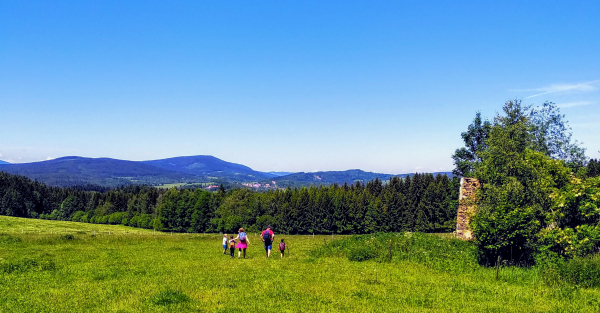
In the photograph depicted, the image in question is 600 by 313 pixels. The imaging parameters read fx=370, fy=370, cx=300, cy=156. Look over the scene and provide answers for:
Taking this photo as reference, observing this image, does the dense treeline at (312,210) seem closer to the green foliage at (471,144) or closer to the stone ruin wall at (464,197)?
the green foliage at (471,144)

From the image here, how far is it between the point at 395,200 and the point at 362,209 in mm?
9761

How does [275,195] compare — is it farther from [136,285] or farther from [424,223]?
[136,285]

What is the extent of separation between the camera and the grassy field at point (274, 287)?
1180 centimetres

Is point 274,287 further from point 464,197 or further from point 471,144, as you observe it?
point 471,144

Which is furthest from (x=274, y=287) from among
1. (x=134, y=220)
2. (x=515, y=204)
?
(x=134, y=220)

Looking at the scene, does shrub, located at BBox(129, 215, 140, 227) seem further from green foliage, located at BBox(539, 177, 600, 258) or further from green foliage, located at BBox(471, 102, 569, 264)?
green foliage, located at BBox(539, 177, 600, 258)

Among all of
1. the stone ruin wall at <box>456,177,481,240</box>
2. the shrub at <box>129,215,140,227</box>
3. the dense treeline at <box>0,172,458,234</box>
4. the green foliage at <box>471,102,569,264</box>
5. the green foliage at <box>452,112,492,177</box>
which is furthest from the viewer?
the shrub at <box>129,215,140,227</box>

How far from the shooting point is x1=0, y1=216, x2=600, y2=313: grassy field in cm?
1180

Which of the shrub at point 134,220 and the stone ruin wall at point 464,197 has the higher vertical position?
the stone ruin wall at point 464,197

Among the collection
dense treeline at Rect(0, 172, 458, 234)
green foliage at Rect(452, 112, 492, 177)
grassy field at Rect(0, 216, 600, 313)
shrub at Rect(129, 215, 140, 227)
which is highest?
green foliage at Rect(452, 112, 492, 177)

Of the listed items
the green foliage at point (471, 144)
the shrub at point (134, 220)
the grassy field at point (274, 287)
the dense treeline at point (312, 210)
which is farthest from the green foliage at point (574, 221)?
the shrub at point (134, 220)

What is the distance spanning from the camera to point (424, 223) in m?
100

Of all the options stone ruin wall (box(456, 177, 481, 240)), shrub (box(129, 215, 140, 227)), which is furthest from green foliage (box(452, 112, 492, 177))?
shrub (box(129, 215, 140, 227))

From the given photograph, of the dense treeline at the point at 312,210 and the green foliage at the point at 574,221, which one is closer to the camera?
the green foliage at the point at 574,221
